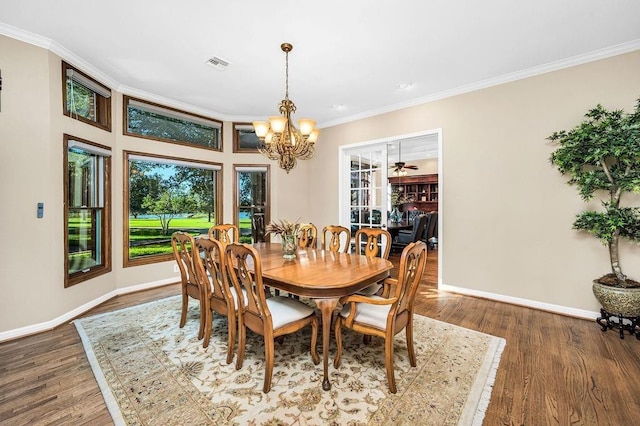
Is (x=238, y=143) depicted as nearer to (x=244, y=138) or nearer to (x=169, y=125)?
(x=244, y=138)

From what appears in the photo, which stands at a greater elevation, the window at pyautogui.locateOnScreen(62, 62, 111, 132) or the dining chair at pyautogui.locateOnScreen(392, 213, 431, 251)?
the window at pyautogui.locateOnScreen(62, 62, 111, 132)

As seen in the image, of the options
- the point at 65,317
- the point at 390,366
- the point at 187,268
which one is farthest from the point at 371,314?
the point at 65,317

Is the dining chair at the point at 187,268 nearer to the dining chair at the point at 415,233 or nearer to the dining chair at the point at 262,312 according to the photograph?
the dining chair at the point at 262,312

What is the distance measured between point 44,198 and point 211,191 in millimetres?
2332

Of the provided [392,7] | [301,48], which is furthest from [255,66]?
[392,7]

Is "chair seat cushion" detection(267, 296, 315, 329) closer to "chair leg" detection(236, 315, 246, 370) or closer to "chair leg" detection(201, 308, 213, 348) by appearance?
"chair leg" detection(236, 315, 246, 370)

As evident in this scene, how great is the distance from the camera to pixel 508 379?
6.54 ft

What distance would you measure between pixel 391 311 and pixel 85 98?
4.26m

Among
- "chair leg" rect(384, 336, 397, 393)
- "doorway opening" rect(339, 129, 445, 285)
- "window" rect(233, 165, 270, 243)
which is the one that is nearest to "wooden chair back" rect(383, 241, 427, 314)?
"chair leg" rect(384, 336, 397, 393)

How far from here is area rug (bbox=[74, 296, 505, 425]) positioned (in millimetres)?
1655

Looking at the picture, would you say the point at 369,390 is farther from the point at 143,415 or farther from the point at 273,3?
the point at 273,3

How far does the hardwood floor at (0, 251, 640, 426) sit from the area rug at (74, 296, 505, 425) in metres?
0.11

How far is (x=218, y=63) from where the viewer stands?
10.5 feet

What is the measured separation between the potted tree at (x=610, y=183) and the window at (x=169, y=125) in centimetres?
501
